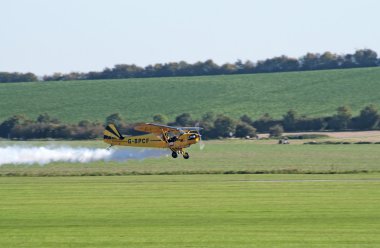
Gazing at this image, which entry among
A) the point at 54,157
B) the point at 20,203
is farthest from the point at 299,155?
the point at 20,203

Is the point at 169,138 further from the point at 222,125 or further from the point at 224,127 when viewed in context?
the point at 222,125

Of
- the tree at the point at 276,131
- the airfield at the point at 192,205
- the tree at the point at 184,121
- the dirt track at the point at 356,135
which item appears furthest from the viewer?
the tree at the point at 184,121

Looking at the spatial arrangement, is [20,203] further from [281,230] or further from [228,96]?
[228,96]

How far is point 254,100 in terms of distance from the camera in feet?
599

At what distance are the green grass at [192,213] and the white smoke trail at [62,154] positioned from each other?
7.05 m

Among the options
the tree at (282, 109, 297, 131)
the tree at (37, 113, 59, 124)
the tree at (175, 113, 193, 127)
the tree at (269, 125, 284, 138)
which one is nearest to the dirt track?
the tree at (269, 125, 284, 138)

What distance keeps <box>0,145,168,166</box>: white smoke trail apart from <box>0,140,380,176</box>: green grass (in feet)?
3.81

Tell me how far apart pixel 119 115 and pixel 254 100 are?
3041cm

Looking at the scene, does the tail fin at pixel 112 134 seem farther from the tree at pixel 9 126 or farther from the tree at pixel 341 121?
the tree at pixel 341 121

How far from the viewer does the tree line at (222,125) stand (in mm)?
119812

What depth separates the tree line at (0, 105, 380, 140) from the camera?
119812 millimetres

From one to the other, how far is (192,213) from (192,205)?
344cm

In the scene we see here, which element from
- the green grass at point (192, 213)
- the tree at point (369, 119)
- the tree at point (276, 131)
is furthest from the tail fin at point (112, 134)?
the tree at point (369, 119)

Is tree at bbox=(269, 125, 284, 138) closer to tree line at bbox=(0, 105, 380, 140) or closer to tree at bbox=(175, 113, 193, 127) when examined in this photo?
tree line at bbox=(0, 105, 380, 140)
